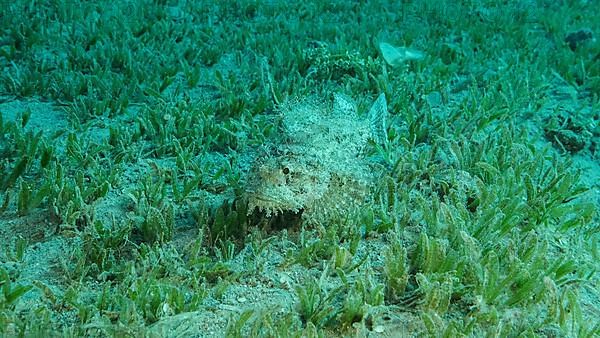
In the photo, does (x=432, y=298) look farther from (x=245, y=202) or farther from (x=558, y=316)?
(x=245, y=202)

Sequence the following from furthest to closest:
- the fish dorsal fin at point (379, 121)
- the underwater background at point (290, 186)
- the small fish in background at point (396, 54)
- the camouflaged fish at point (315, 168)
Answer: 1. the small fish in background at point (396, 54)
2. the fish dorsal fin at point (379, 121)
3. the camouflaged fish at point (315, 168)
4. the underwater background at point (290, 186)

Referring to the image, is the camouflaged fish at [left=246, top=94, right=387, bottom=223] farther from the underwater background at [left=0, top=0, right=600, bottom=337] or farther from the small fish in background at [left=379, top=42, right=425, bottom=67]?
the small fish in background at [left=379, top=42, right=425, bottom=67]

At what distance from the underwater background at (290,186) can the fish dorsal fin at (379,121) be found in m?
0.02

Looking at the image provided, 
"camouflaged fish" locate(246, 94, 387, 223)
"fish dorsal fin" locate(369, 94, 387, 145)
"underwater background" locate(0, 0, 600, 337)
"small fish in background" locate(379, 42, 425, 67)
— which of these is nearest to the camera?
"underwater background" locate(0, 0, 600, 337)

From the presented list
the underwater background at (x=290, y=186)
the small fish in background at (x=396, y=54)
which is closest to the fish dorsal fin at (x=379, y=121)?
the underwater background at (x=290, y=186)

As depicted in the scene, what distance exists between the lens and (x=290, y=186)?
3.11m

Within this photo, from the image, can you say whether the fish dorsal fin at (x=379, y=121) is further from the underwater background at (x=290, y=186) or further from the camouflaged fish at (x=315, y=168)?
the camouflaged fish at (x=315, y=168)

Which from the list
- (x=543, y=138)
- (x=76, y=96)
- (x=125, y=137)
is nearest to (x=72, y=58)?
(x=76, y=96)

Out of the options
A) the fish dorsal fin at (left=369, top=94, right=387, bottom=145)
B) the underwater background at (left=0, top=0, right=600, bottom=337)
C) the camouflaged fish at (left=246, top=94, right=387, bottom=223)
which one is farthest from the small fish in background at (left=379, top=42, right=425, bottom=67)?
the camouflaged fish at (left=246, top=94, right=387, bottom=223)

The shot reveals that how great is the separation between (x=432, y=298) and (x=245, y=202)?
1263 millimetres

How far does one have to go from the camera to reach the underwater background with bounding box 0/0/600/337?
9.74 ft

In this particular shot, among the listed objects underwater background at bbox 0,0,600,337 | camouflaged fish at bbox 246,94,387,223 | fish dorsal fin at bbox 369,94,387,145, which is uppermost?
camouflaged fish at bbox 246,94,387,223

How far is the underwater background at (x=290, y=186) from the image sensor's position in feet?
9.74

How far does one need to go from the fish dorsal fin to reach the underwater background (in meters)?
0.02
